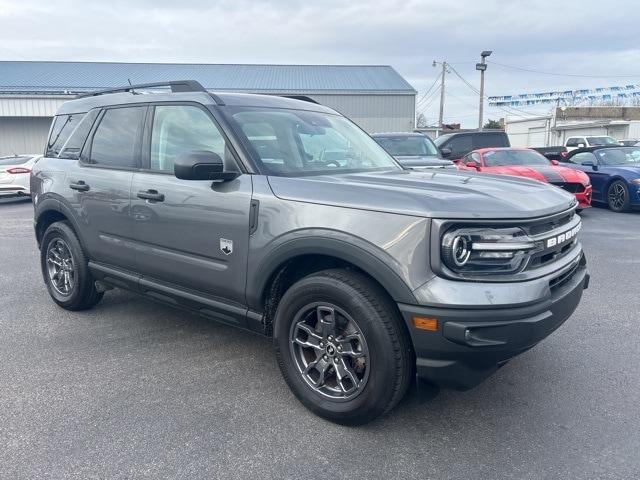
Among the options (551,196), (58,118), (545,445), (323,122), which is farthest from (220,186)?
(58,118)

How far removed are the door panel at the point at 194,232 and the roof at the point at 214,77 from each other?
29387 millimetres

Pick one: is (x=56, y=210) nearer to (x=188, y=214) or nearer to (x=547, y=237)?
(x=188, y=214)

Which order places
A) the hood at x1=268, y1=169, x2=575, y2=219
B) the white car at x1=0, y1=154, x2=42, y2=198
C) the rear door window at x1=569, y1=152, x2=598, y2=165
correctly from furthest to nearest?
1. the white car at x1=0, y1=154, x2=42, y2=198
2. the rear door window at x1=569, y1=152, x2=598, y2=165
3. the hood at x1=268, y1=169, x2=575, y2=219

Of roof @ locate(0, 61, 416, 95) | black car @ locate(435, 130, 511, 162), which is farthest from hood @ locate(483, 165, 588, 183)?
roof @ locate(0, 61, 416, 95)

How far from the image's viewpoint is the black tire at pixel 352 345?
2.80 metres

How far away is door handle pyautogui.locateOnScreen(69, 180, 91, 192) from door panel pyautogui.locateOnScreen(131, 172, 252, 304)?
0.72m

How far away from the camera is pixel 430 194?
2.86 meters

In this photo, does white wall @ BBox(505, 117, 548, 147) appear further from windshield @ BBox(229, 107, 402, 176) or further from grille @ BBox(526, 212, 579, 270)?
grille @ BBox(526, 212, 579, 270)

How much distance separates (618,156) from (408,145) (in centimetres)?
526

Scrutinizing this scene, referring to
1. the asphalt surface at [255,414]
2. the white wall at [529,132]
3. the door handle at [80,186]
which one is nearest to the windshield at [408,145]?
the asphalt surface at [255,414]

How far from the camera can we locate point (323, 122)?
4.35 metres

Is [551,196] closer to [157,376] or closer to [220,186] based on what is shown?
[220,186]

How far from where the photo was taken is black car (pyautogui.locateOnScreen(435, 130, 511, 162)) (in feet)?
50.9

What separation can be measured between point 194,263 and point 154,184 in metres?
0.71
